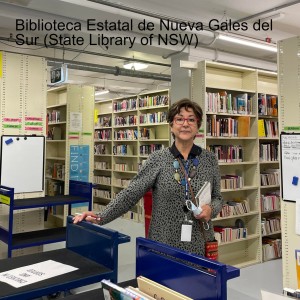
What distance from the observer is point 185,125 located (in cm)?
202

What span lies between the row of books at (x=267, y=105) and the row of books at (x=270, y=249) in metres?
1.97

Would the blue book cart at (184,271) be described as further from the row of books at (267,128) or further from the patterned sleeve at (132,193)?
the row of books at (267,128)

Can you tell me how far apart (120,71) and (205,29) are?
2.95 metres

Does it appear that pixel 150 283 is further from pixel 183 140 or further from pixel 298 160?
pixel 298 160

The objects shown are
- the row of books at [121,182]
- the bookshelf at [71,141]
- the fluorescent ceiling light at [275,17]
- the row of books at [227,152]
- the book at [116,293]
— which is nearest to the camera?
the book at [116,293]

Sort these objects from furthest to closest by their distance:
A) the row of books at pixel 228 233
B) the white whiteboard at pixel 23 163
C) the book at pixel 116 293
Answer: the row of books at pixel 228 233
the white whiteboard at pixel 23 163
the book at pixel 116 293

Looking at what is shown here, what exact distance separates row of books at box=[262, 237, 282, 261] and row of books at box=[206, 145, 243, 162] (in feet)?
4.51

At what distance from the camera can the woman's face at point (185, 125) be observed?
6.60 ft

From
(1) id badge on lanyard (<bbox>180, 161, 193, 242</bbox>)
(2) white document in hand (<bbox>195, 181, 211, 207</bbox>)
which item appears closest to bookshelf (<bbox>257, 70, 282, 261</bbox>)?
(2) white document in hand (<bbox>195, 181, 211, 207</bbox>)

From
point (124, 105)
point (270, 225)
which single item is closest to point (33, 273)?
point (270, 225)

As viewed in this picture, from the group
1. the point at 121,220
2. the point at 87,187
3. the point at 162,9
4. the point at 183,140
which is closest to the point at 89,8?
the point at 162,9

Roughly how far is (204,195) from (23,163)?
3.33m

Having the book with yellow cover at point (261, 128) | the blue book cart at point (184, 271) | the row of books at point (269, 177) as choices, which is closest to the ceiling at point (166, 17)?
the book with yellow cover at point (261, 128)

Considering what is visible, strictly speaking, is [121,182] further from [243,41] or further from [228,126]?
[243,41]
